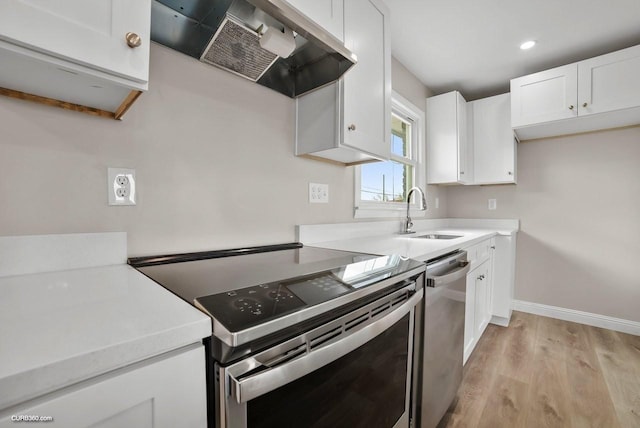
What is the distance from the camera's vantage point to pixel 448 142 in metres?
2.70

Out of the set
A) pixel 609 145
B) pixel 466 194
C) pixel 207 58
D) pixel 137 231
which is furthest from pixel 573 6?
pixel 137 231

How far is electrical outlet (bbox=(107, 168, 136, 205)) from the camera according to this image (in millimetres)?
864

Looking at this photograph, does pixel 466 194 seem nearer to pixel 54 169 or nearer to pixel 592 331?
pixel 592 331

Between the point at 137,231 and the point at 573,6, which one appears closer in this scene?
the point at 137,231

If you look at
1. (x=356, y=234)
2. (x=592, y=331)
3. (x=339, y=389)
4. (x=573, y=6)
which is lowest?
(x=592, y=331)

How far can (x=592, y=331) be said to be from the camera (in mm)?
2428

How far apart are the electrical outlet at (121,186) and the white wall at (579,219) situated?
3.35 metres

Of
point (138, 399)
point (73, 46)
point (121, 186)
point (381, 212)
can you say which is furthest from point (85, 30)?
point (381, 212)

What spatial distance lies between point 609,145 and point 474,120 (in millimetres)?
1132

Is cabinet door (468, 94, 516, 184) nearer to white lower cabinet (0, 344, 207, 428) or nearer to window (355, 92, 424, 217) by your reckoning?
window (355, 92, 424, 217)

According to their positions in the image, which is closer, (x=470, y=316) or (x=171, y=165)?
(x=171, y=165)

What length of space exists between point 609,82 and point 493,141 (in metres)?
0.86

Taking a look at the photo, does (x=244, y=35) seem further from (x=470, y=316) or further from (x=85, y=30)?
(x=470, y=316)

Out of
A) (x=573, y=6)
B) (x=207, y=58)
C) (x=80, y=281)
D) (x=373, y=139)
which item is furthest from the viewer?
(x=573, y=6)
